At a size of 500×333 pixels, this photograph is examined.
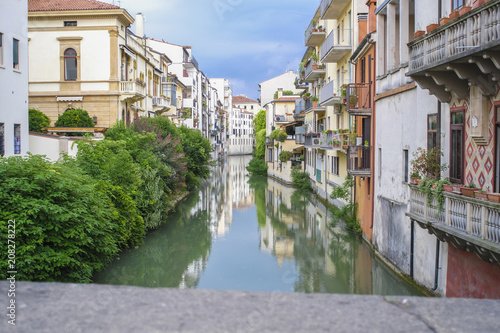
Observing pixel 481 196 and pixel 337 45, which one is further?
pixel 337 45

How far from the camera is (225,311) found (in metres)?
2.66

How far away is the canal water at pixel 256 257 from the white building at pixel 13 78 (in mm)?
6158

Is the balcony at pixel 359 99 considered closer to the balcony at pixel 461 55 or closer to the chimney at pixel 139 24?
the balcony at pixel 461 55

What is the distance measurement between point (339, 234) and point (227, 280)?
816cm

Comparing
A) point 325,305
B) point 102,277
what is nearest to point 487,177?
point 325,305

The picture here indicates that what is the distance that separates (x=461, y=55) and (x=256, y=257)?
1292 cm

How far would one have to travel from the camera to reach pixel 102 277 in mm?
15992

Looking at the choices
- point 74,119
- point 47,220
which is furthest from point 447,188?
point 74,119

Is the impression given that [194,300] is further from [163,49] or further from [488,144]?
[163,49]

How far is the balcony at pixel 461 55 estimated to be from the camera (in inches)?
328

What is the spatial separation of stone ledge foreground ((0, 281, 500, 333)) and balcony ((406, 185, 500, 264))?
19.0ft

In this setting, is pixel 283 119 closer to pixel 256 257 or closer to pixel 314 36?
pixel 314 36

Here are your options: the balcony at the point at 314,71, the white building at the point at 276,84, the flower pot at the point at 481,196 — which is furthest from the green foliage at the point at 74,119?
the white building at the point at 276,84

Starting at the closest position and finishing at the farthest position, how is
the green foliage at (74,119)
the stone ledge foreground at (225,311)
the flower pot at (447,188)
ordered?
the stone ledge foreground at (225,311) < the flower pot at (447,188) < the green foliage at (74,119)
